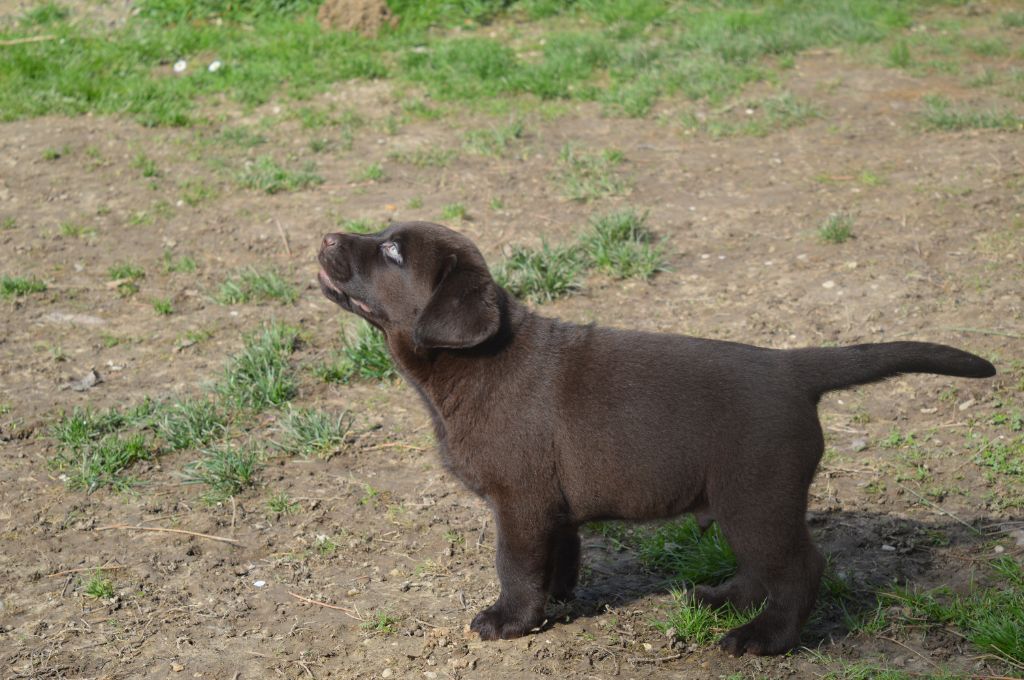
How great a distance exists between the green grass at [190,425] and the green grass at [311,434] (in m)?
0.35

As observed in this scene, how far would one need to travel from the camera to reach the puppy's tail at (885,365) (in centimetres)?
403

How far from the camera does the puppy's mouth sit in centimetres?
455

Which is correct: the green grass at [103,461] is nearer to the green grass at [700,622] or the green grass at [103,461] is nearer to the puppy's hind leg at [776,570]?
the green grass at [700,622]

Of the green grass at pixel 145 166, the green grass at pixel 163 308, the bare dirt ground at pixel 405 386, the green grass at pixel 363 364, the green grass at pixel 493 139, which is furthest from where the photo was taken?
the green grass at pixel 493 139

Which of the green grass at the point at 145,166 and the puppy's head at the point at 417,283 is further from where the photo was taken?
the green grass at the point at 145,166

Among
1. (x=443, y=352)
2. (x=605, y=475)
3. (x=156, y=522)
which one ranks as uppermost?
(x=443, y=352)

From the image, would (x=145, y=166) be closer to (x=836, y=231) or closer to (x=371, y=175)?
(x=371, y=175)

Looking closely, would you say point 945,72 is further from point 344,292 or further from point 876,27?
point 344,292

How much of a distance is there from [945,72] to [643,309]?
17.3ft

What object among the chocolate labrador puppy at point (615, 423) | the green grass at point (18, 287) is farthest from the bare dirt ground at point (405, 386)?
the chocolate labrador puppy at point (615, 423)

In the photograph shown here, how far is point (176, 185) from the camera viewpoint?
908cm

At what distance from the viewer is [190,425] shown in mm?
5926

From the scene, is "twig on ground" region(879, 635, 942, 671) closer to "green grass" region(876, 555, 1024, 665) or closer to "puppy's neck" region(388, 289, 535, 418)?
"green grass" region(876, 555, 1024, 665)

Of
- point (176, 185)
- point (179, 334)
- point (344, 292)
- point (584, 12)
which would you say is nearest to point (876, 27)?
point (584, 12)
